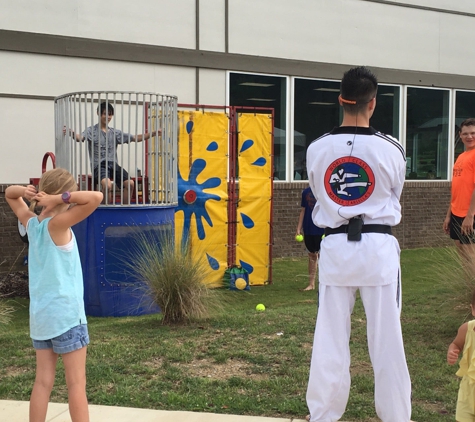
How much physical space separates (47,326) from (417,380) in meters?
2.91

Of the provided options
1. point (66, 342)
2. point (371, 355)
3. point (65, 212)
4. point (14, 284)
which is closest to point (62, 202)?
point (65, 212)

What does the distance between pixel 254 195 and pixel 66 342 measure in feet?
24.4

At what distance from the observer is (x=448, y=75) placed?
647 inches

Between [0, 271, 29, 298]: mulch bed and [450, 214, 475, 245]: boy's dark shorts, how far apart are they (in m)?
6.14

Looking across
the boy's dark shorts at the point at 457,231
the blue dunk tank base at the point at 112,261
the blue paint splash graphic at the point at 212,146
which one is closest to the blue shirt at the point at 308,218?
the blue paint splash graphic at the point at 212,146

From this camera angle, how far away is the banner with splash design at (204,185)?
10.4 metres

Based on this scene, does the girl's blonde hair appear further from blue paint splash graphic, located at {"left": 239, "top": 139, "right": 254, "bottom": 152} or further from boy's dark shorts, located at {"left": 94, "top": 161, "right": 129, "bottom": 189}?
blue paint splash graphic, located at {"left": 239, "top": 139, "right": 254, "bottom": 152}

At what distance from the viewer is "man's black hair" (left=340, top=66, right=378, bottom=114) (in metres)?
3.94

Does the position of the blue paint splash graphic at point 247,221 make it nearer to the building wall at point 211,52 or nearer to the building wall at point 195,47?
the building wall at point 211,52

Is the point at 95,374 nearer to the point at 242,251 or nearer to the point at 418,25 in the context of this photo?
the point at 242,251

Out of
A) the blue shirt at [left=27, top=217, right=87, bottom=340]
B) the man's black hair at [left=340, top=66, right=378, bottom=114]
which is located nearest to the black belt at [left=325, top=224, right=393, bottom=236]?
the man's black hair at [left=340, top=66, right=378, bottom=114]

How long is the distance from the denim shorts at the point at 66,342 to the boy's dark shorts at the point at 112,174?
468 cm

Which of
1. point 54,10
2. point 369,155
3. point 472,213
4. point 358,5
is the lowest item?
point 472,213

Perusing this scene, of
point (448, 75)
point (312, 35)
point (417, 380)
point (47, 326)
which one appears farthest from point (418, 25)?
point (47, 326)
